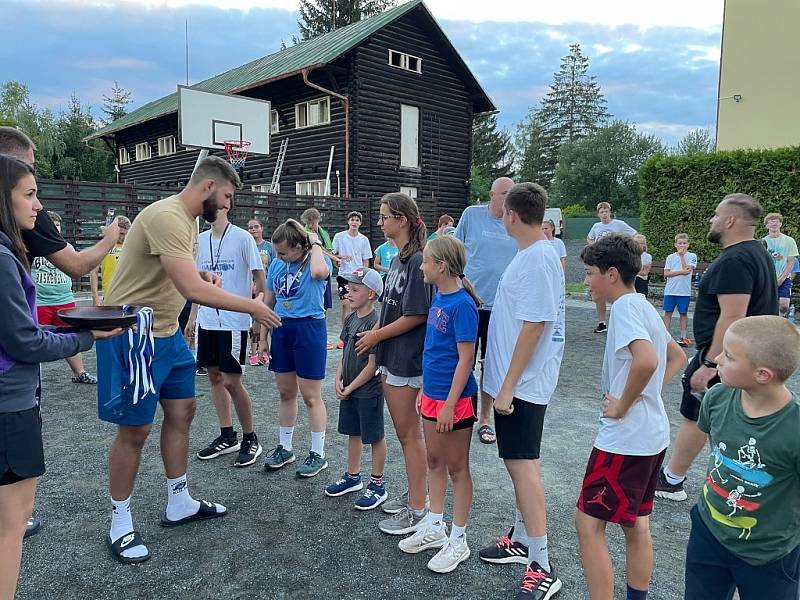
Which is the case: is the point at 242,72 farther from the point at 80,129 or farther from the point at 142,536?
the point at 142,536

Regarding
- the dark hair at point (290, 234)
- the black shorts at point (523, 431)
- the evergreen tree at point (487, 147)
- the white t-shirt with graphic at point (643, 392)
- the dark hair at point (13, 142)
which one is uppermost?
the evergreen tree at point (487, 147)

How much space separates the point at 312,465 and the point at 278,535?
794 mm

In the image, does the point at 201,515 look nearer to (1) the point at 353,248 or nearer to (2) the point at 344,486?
(2) the point at 344,486

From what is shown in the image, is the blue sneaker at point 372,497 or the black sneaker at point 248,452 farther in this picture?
the black sneaker at point 248,452

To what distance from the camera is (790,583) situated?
1.77m

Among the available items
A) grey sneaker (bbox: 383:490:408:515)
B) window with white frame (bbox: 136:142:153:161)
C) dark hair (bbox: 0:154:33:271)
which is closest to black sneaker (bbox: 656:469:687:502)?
grey sneaker (bbox: 383:490:408:515)

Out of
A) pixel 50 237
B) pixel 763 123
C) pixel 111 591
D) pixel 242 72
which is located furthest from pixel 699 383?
pixel 242 72

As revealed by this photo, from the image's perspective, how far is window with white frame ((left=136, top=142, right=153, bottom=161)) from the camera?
29672mm

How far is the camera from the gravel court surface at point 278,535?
265cm

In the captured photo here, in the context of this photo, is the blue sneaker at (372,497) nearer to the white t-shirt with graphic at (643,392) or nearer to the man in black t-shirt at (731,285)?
the white t-shirt with graphic at (643,392)

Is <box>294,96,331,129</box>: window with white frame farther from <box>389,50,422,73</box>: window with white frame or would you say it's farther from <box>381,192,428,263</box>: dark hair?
<box>381,192,428,263</box>: dark hair

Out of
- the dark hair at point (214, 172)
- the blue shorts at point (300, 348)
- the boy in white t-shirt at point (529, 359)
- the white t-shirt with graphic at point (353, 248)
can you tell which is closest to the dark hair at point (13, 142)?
the dark hair at point (214, 172)

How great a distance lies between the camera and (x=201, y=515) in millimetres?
3283

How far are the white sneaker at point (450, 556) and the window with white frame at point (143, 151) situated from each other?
3127 centimetres
